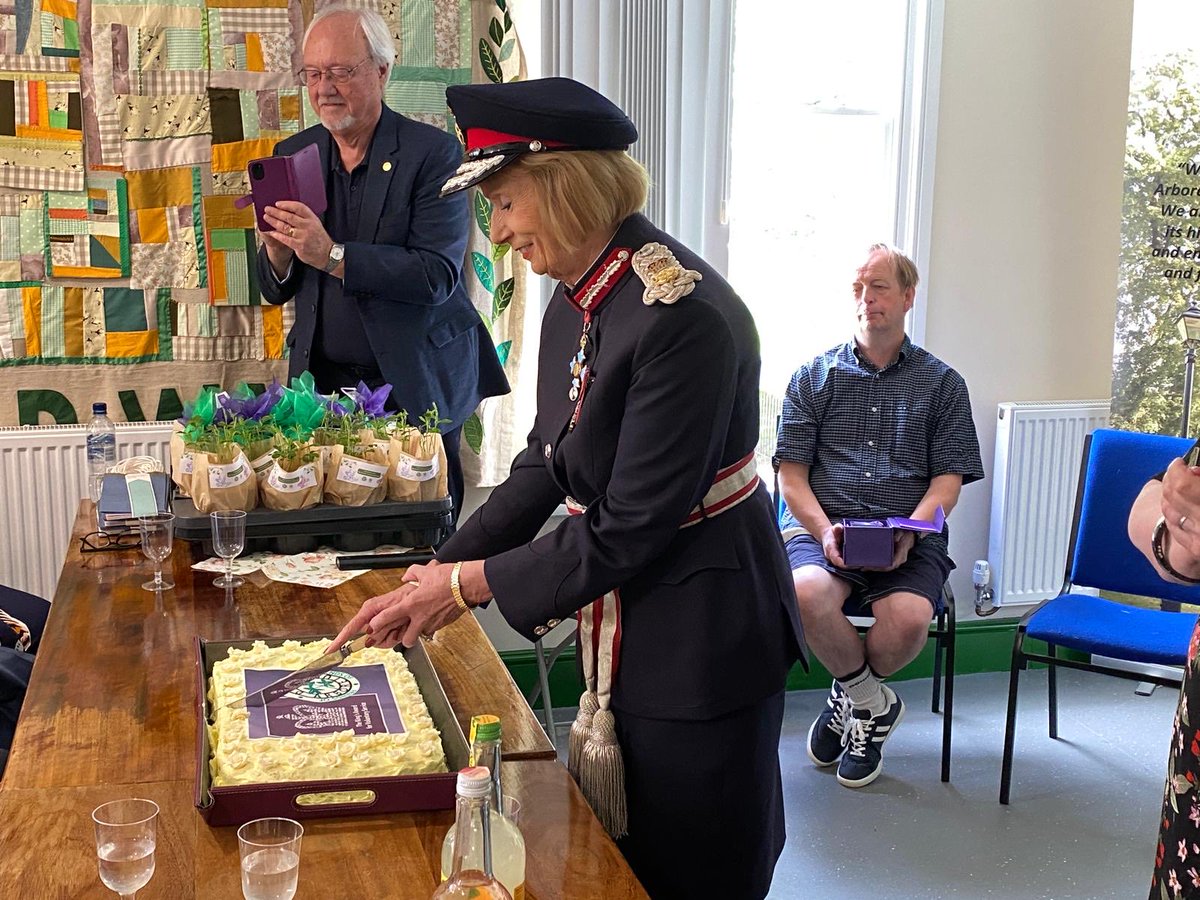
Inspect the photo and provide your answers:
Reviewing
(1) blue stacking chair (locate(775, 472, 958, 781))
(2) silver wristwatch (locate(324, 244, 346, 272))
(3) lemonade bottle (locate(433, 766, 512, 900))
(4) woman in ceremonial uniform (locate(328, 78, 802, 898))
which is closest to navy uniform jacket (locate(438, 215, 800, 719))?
(4) woman in ceremonial uniform (locate(328, 78, 802, 898))

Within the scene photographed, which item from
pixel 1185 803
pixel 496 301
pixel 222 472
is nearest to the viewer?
pixel 1185 803

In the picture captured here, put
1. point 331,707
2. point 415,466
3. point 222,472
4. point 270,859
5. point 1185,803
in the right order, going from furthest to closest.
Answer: point 415,466 < point 222,472 < point 331,707 < point 1185,803 < point 270,859

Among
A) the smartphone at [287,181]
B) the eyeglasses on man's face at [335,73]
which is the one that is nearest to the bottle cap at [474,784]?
the smartphone at [287,181]

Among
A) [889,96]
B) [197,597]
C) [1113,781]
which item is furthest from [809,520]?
[197,597]

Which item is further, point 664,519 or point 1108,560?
point 1108,560

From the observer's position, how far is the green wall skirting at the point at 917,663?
3928 mm

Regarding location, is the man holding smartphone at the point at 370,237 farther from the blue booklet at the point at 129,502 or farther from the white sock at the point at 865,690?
the white sock at the point at 865,690

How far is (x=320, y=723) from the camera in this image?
150 centimetres

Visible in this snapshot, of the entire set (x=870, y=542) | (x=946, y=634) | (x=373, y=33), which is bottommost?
(x=946, y=634)

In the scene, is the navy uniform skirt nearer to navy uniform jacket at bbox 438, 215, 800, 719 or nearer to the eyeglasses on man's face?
navy uniform jacket at bbox 438, 215, 800, 719

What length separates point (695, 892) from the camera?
172 cm

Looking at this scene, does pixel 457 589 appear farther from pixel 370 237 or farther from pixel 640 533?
pixel 370 237

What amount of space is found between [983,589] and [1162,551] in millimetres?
2921

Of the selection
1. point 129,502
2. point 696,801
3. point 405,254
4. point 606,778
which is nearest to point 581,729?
Result: point 606,778
